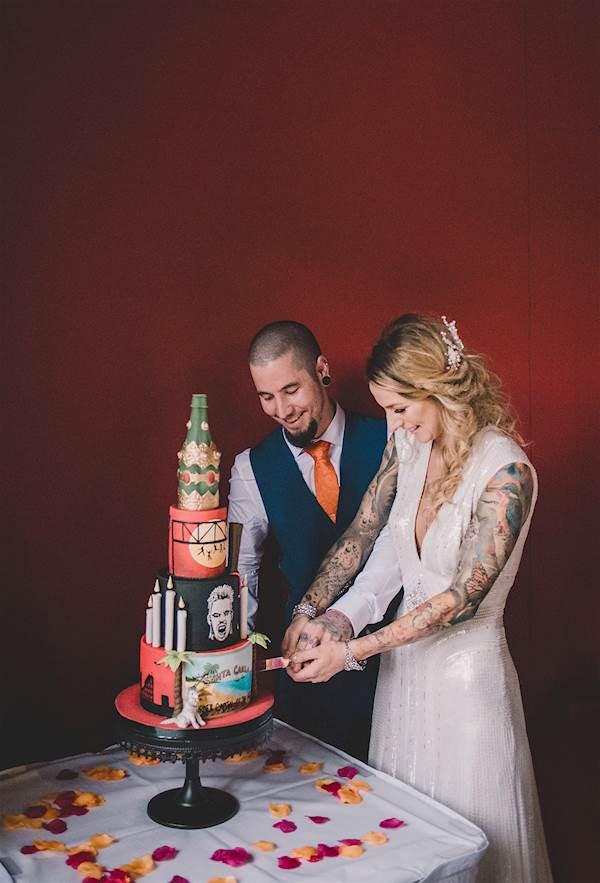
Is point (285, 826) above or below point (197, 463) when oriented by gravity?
below

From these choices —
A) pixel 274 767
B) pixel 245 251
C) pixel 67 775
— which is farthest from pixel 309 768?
pixel 245 251

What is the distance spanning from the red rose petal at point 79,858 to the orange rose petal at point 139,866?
0.06 metres

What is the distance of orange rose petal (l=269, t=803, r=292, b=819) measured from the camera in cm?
190

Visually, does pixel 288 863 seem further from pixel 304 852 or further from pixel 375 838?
pixel 375 838

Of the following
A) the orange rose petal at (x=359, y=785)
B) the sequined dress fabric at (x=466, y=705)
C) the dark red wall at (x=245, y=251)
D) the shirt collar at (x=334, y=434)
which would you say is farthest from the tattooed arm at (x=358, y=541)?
the dark red wall at (x=245, y=251)

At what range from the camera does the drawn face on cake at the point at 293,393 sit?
262 centimetres

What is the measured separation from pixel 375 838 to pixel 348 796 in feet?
0.62

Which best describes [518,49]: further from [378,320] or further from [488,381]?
[488,381]

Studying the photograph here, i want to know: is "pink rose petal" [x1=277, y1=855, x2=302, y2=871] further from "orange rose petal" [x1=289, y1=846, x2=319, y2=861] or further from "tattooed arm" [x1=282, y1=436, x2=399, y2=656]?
"tattooed arm" [x1=282, y1=436, x2=399, y2=656]

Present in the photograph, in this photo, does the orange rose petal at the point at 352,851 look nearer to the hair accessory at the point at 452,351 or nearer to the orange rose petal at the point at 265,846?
the orange rose petal at the point at 265,846

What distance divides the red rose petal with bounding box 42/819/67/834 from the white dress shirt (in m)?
1.01

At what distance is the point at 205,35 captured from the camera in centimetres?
280

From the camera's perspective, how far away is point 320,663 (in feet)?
7.19

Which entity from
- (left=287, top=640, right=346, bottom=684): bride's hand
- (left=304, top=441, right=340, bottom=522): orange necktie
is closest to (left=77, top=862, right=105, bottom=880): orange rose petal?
(left=287, top=640, right=346, bottom=684): bride's hand
